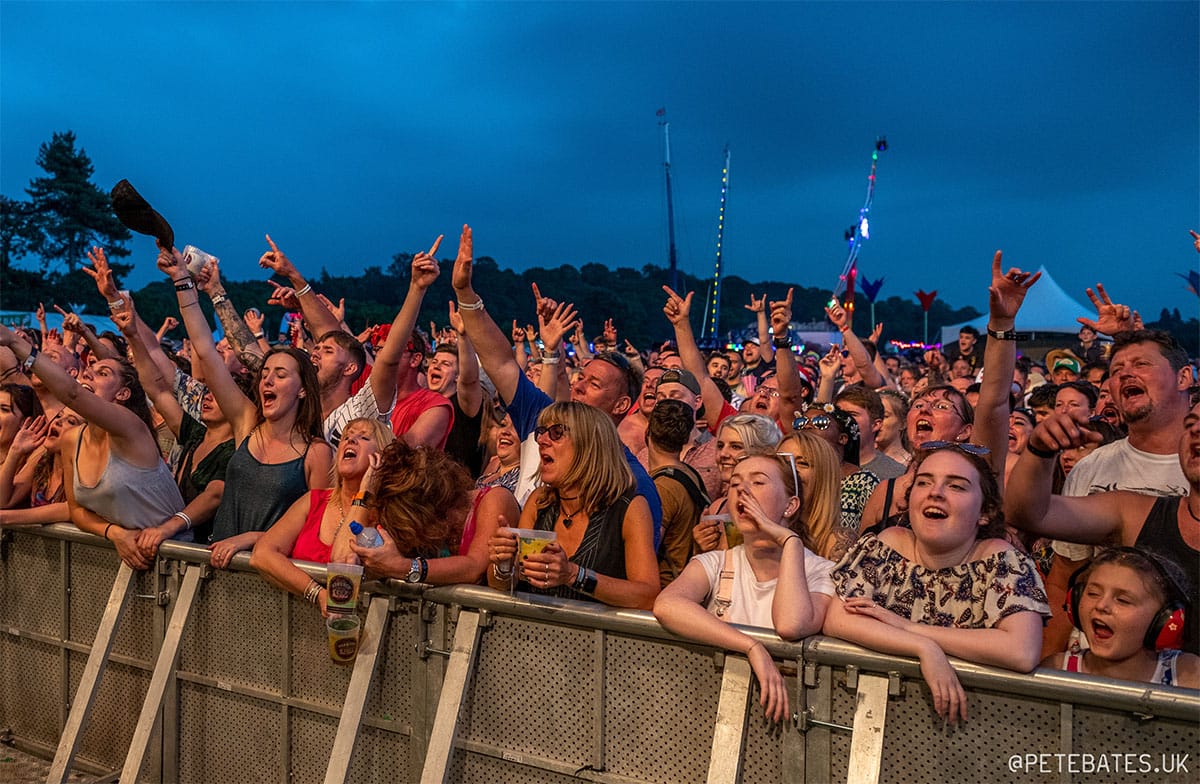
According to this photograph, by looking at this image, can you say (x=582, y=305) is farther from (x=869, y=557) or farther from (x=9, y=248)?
(x=869, y=557)

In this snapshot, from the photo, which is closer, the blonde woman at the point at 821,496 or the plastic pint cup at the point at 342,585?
the plastic pint cup at the point at 342,585

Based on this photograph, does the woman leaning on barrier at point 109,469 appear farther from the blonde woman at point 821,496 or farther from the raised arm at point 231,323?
the blonde woman at point 821,496

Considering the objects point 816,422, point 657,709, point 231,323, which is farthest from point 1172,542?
point 231,323

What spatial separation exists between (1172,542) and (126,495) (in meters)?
4.22

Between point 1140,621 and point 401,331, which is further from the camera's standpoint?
point 401,331

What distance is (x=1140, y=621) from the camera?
290cm

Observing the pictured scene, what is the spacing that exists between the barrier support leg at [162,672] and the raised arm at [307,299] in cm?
212

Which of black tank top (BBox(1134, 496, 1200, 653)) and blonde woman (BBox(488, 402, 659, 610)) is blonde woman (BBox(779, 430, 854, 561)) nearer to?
blonde woman (BBox(488, 402, 659, 610))

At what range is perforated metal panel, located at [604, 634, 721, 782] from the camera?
320 cm

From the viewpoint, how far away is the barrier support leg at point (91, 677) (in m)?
4.63

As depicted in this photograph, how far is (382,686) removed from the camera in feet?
12.7

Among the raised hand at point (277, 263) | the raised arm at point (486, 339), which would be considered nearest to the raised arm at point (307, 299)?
the raised hand at point (277, 263)

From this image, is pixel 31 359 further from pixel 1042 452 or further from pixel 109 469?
pixel 1042 452

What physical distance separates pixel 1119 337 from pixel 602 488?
7.22 feet
